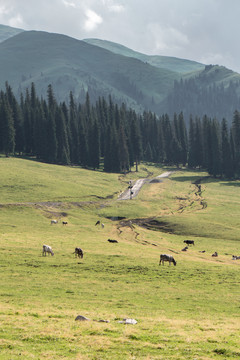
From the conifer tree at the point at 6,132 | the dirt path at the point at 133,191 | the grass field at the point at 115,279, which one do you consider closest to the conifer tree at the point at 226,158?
the dirt path at the point at 133,191

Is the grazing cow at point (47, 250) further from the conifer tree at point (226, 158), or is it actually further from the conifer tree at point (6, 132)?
the conifer tree at point (226, 158)

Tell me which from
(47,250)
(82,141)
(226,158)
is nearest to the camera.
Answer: (47,250)

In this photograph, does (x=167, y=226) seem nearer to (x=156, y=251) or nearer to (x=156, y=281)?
(x=156, y=251)

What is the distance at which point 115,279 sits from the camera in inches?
1324

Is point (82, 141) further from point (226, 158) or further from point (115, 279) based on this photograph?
point (115, 279)

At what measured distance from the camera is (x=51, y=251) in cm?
4072

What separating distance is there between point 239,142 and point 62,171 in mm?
70183

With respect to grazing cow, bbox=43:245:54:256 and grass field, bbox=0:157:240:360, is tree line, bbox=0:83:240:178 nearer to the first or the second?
grass field, bbox=0:157:240:360

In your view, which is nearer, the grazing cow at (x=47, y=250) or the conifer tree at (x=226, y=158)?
the grazing cow at (x=47, y=250)

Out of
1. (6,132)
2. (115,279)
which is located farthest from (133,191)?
(115,279)

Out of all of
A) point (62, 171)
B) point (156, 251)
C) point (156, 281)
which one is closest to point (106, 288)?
point (156, 281)

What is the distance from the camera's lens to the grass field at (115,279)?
17.1 meters

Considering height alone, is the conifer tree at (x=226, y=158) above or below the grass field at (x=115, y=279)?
above

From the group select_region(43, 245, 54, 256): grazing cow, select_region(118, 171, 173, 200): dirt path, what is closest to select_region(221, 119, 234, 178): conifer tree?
select_region(118, 171, 173, 200): dirt path
